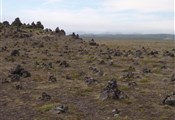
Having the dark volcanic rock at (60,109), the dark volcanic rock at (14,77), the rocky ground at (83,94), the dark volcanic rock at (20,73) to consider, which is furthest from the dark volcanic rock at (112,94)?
the dark volcanic rock at (20,73)

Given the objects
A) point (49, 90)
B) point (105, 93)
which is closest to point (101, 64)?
point (49, 90)

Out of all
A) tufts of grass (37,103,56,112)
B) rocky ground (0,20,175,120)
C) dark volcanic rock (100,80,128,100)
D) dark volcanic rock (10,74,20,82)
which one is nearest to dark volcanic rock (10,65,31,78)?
rocky ground (0,20,175,120)

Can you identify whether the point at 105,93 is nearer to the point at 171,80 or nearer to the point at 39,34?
the point at 171,80

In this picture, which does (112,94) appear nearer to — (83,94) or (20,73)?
(83,94)

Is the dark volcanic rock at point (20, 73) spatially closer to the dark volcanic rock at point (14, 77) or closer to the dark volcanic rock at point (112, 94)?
the dark volcanic rock at point (14, 77)

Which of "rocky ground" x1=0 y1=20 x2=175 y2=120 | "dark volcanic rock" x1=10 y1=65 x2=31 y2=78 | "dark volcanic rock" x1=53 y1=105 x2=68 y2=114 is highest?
"dark volcanic rock" x1=10 y1=65 x2=31 y2=78

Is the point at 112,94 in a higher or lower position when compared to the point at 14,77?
higher

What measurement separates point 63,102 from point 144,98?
714cm

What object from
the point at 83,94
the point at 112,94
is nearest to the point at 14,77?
the point at 83,94

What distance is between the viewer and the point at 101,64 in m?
62.5

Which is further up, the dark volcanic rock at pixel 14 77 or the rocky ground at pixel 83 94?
the dark volcanic rock at pixel 14 77

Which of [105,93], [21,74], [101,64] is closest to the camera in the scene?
[105,93]

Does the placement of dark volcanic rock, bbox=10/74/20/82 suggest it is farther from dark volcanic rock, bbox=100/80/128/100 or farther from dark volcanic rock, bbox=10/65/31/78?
dark volcanic rock, bbox=100/80/128/100

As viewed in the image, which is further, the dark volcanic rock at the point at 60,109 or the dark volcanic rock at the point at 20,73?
the dark volcanic rock at the point at 20,73
